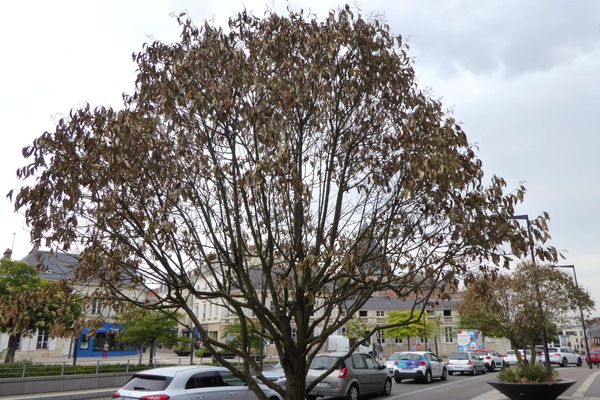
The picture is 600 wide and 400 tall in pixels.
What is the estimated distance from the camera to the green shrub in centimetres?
1384

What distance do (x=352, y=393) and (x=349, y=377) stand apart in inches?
21.2

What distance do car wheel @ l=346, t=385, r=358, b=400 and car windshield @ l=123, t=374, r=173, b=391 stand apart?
7.57m

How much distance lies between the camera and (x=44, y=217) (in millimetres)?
6102

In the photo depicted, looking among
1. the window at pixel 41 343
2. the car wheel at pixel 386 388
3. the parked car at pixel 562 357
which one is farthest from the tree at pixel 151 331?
the parked car at pixel 562 357

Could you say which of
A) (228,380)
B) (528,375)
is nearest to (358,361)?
(528,375)

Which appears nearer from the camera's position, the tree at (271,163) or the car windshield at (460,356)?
the tree at (271,163)

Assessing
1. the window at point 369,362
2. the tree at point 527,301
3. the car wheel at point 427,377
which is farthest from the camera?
the car wheel at point 427,377

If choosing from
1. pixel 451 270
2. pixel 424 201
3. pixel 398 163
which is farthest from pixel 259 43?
pixel 451 270

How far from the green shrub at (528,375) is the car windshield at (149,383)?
10.1 m

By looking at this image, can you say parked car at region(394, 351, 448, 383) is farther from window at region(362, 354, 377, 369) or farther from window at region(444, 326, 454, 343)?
window at region(444, 326, 454, 343)

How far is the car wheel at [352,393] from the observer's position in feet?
49.6

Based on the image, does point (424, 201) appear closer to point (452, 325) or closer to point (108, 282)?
point (108, 282)

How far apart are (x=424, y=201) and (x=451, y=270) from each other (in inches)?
50.1

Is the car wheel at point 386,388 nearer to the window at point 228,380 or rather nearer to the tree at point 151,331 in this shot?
the window at point 228,380
